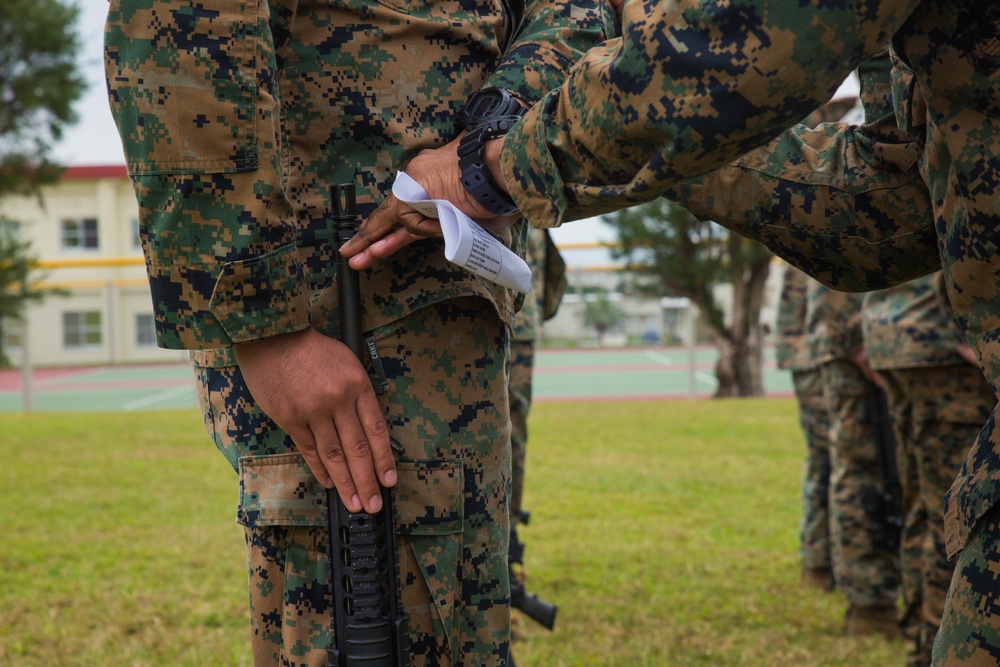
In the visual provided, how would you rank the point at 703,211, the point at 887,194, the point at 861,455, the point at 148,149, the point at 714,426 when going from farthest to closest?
1. the point at 714,426
2. the point at 861,455
3. the point at 703,211
4. the point at 887,194
5. the point at 148,149

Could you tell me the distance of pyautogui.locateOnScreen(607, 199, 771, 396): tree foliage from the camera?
53.6ft

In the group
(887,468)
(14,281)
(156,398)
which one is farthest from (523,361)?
(156,398)

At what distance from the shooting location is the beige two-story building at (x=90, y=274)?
88.9 feet

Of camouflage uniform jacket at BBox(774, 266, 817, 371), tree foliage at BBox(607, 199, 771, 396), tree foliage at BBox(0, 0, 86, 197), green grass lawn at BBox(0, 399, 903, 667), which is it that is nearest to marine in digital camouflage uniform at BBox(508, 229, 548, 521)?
green grass lawn at BBox(0, 399, 903, 667)

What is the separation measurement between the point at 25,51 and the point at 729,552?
9771 millimetres

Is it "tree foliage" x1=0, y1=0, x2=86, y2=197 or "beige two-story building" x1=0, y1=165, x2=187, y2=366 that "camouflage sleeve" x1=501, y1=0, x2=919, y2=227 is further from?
"beige two-story building" x1=0, y1=165, x2=187, y2=366

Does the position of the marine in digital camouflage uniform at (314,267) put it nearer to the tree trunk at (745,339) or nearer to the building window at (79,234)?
the tree trunk at (745,339)

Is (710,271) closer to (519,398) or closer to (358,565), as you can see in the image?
(519,398)

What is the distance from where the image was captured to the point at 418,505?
4.66ft

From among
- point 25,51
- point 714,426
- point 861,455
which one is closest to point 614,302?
point 714,426

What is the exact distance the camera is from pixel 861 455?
12.2ft

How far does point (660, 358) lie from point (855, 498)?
2349 centimetres

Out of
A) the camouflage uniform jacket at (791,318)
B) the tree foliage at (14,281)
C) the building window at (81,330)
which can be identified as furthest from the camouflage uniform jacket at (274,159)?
the building window at (81,330)

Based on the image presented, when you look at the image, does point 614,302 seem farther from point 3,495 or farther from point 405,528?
point 405,528
